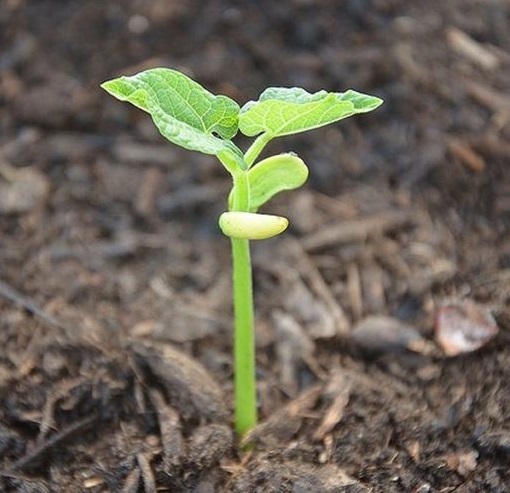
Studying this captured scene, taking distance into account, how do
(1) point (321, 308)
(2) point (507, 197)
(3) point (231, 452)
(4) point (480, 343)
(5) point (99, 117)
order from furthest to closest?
(5) point (99, 117) < (2) point (507, 197) < (1) point (321, 308) < (4) point (480, 343) < (3) point (231, 452)

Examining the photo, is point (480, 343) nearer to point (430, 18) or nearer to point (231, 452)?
point (231, 452)

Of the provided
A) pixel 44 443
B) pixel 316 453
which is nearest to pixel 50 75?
pixel 44 443

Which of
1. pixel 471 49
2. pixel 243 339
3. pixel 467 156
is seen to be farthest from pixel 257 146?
pixel 471 49

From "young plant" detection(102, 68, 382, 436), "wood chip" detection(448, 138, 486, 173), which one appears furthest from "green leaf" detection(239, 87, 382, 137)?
"wood chip" detection(448, 138, 486, 173)

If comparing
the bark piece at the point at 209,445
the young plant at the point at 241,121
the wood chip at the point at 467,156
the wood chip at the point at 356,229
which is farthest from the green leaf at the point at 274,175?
the wood chip at the point at 467,156

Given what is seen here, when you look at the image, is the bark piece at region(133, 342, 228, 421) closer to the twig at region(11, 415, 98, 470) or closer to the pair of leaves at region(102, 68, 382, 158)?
the twig at region(11, 415, 98, 470)

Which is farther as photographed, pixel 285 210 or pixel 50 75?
pixel 50 75
